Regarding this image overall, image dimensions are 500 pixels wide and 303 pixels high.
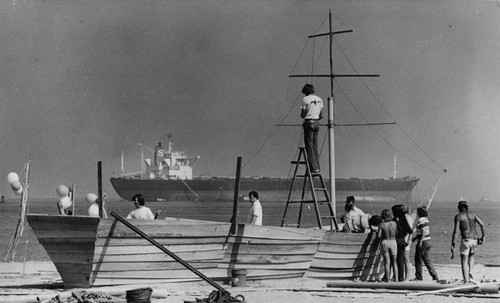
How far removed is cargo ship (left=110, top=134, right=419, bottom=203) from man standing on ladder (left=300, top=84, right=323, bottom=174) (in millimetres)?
92641

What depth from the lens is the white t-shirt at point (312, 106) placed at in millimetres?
12460

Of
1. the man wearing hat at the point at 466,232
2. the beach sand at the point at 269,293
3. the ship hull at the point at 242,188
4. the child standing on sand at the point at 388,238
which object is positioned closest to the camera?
the beach sand at the point at 269,293

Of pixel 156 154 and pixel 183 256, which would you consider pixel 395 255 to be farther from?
pixel 156 154

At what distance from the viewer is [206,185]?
4429 inches

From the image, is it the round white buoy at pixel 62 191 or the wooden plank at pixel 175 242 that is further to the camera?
the round white buoy at pixel 62 191

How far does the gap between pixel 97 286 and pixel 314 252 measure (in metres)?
3.88

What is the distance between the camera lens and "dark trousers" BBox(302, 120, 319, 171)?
1248 centimetres

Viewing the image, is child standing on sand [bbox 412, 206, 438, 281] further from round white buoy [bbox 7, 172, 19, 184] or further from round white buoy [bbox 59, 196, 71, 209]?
round white buoy [bbox 7, 172, 19, 184]

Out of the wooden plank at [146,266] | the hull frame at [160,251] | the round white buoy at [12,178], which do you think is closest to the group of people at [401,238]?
the hull frame at [160,251]

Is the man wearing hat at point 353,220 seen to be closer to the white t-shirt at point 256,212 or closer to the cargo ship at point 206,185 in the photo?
the white t-shirt at point 256,212

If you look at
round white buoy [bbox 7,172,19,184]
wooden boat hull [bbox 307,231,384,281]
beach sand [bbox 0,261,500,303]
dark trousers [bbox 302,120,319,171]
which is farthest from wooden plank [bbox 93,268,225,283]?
round white buoy [bbox 7,172,19,184]

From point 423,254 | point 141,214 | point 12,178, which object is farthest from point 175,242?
point 12,178

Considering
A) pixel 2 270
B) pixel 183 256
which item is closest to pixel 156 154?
pixel 2 270

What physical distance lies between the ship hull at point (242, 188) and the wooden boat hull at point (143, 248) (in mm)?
95868
